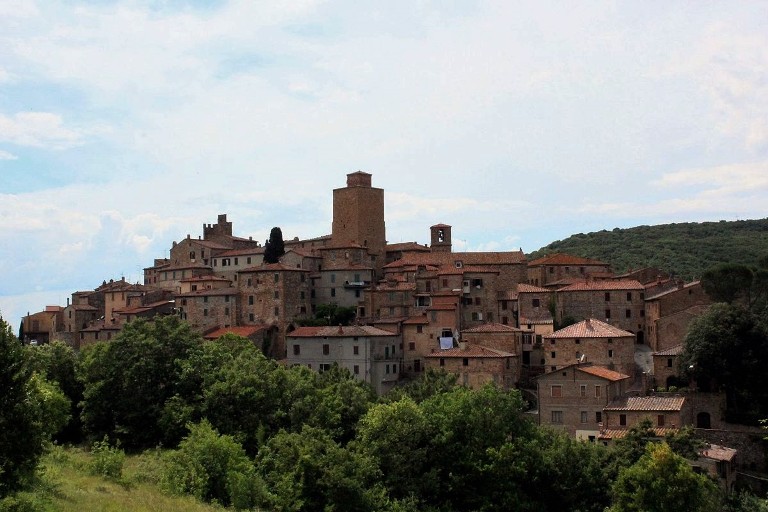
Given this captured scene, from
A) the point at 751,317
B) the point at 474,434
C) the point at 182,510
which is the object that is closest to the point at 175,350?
the point at 474,434

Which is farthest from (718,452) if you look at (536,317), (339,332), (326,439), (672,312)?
(339,332)

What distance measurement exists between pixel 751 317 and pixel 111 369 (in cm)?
3609

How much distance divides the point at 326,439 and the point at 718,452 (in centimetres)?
1966

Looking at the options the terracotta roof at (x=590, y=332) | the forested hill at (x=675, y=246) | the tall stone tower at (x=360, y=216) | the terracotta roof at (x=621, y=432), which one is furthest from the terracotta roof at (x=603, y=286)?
the forested hill at (x=675, y=246)

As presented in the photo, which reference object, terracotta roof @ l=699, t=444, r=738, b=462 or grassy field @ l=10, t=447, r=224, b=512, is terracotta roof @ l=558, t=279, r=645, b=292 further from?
grassy field @ l=10, t=447, r=224, b=512

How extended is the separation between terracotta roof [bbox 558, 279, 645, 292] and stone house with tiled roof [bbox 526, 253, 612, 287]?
24.3 feet

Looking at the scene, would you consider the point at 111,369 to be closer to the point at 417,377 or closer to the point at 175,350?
the point at 175,350

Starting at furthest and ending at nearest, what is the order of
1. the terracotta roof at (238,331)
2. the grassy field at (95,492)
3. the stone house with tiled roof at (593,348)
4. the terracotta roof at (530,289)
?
1. the terracotta roof at (238,331)
2. the terracotta roof at (530,289)
3. the stone house with tiled roof at (593,348)
4. the grassy field at (95,492)

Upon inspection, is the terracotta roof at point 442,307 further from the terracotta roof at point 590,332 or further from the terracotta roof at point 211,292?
the terracotta roof at point 211,292

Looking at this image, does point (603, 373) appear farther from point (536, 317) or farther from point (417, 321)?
point (417, 321)

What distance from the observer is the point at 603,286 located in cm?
6525

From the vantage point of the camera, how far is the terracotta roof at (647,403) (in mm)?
48188

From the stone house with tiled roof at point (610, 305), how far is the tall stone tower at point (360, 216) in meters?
19.8

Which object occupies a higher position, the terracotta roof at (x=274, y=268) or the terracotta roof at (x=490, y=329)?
the terracotta roof at (x=274, y=268)
